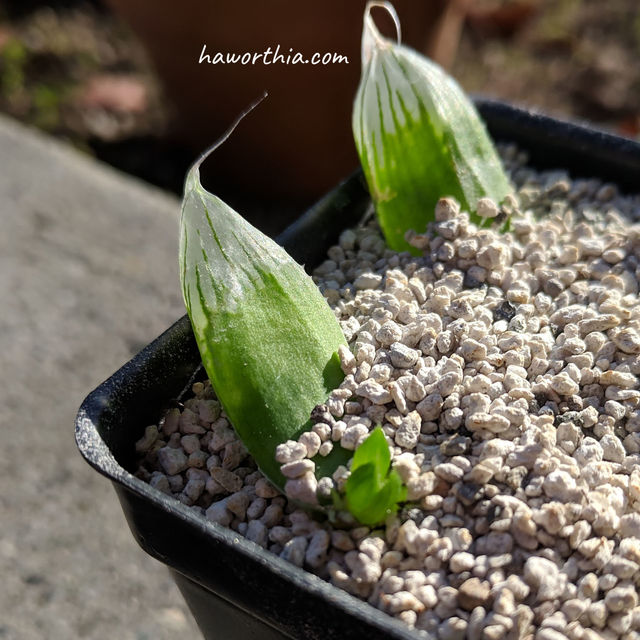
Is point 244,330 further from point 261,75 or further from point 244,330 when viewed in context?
point 261,75

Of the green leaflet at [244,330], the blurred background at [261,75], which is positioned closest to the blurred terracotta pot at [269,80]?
the blurred background at [261,75]

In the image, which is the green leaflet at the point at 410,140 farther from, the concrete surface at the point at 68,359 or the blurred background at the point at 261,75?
the blurred background at the point at 261,75

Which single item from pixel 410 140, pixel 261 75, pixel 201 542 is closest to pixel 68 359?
pixel 261 75

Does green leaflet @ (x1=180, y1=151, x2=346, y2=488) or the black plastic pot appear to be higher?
green leaflet @ (x1=180, y1=151, x2=346, y2=488)

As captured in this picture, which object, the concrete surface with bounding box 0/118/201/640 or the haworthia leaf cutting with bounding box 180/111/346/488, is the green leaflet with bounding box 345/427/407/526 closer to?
the haworthia leaf cutting with bounding box 180/111/346/488

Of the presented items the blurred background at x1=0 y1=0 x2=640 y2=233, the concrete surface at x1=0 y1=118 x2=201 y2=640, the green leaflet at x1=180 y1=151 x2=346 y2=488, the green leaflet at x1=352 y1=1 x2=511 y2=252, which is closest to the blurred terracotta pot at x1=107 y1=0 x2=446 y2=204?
the blurred background at x1=0 y1=0 x2=640 y2=233

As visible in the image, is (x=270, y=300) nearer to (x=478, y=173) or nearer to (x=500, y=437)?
(x=500, y=437)
